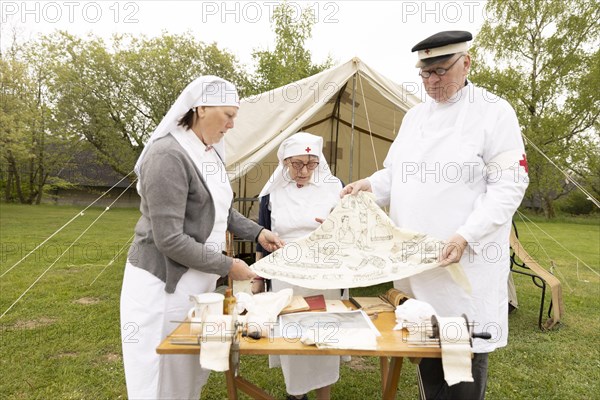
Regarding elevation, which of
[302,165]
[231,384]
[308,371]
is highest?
[302,165]

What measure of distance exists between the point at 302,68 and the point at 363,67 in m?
19.3

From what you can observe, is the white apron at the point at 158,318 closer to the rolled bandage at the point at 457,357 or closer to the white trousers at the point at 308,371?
the white trousers at the point at 308,371

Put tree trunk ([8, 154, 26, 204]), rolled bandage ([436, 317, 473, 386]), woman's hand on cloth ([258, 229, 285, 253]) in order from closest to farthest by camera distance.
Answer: rolled bandage ([436, 317, 473, 386])
woman's hand on cloth ([258, 229, 285, 253])
tree trunk ([8, 154, 26, 204])

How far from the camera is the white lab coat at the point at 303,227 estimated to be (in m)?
2.60

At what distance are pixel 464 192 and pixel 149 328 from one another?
1.55 m

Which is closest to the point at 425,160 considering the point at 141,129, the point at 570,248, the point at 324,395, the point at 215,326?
the point at 215,326

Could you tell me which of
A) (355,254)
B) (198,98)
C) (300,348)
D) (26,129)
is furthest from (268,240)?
(26,129)

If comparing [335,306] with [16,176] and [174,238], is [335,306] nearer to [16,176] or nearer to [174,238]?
[174,238]

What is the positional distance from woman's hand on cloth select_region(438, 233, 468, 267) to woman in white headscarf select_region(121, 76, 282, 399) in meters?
0.90

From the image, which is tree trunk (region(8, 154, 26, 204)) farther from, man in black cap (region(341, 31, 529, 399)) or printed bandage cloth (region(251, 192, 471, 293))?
man in black cap (region(341, 31, 529, 399))

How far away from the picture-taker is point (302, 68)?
2314cm

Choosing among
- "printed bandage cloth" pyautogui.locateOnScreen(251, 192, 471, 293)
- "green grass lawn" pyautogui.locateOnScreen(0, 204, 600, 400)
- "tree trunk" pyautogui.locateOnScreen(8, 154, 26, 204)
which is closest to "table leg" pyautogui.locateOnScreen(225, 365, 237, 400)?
"printed bandage cloth" pyautogui.locateOnScreen(251, 192, 471, 293)

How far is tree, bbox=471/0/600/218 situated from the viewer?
61.6 ft

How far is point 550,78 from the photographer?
1942 centimetres
